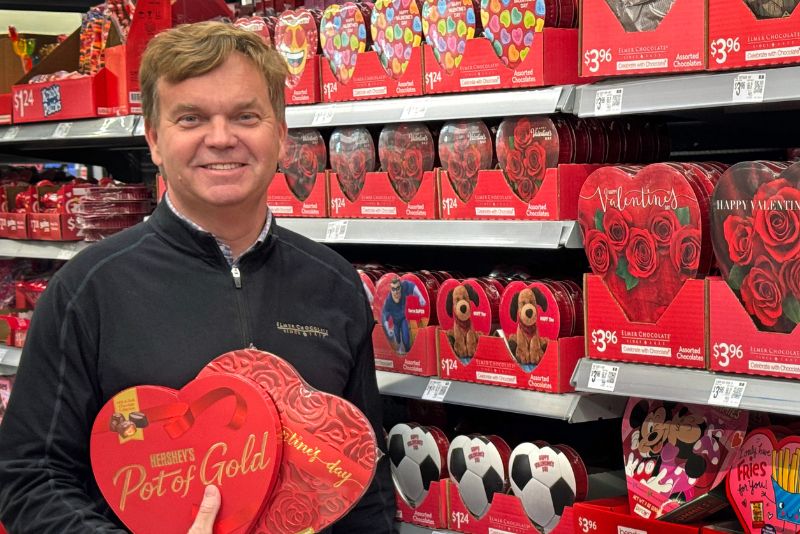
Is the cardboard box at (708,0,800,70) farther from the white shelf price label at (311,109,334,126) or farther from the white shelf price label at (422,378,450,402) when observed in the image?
the white shelf price label at (311,109,334,126)

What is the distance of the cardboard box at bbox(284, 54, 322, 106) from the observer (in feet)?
10.6

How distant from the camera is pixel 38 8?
4828mm

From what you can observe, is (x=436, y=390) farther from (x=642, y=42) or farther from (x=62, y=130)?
(x=62, y=130)

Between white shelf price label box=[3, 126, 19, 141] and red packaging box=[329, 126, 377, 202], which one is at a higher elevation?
white shelf price label box=[3, 126, 19, 141]

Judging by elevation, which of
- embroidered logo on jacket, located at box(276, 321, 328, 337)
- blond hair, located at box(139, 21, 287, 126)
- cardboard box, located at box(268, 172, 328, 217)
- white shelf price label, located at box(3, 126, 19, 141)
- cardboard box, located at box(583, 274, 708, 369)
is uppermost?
blond hair, located at box(139, 21, 287, 126)

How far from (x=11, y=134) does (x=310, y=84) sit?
1.68 m

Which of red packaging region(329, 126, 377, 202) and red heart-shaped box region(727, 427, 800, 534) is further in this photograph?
red packaging region(329, 126, 377, 202)

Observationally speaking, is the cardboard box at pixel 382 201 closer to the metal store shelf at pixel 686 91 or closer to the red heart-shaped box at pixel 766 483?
the metal store shelf at pixel 686 91

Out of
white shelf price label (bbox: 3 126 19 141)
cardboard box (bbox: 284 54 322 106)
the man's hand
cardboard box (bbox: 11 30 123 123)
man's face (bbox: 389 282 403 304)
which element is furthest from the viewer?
white shelf price label (bbox: 3 126 19 141)

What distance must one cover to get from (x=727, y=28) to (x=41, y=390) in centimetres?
148

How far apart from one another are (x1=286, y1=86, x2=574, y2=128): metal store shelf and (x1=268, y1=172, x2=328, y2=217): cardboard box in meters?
0.18

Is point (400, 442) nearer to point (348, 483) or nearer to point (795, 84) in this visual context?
point (348, 483)

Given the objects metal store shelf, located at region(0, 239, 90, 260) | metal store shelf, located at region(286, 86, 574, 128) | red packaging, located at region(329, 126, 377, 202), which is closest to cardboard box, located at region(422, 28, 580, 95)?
metal store shelf, located at region(286, 86, 574, 128)

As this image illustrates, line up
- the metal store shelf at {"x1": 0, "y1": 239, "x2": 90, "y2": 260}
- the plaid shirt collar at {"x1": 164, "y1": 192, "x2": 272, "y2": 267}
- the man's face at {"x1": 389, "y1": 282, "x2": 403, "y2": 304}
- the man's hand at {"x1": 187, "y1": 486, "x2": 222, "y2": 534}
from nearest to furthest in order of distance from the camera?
the man's hand at {"x1": 187, "y1": 486, "x2": 222, "y2": 534} < the plaid shirt collar at {"x1": 164, "y1": 192, "x2": 272, "y2": 267} < the man's face at {"x1": 389, "y1": 282, "x2": 403, "y2": 304} < the metal store shelf at {"x1": 0, "y1": 239, "x2": 90, "y2": 260}
